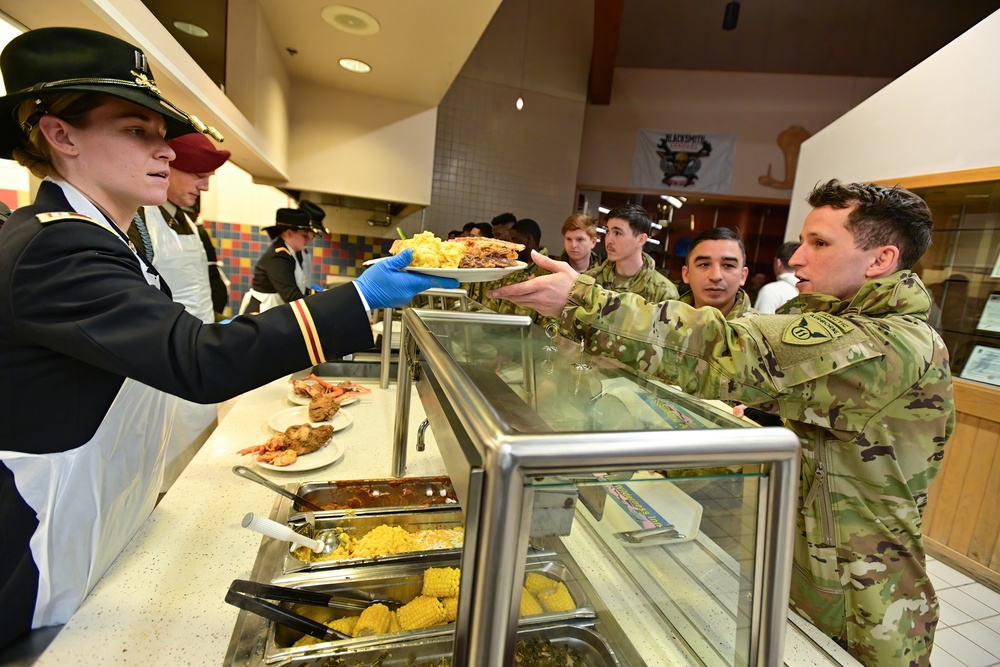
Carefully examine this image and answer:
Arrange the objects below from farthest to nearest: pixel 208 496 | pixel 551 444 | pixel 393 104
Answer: pixel 393 104 → pixel 208 496 → pixel 551 444

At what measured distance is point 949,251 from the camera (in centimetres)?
317

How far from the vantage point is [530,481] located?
0.51 m

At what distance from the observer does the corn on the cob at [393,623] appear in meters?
0.97

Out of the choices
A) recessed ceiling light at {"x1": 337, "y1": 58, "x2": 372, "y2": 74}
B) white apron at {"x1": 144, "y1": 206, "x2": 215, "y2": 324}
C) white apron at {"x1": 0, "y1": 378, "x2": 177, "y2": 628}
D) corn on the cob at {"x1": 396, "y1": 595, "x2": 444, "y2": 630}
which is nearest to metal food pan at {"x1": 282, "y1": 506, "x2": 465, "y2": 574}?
corn on the cob at {"x1": 396, "y1": 595, "x2": 444, "y2": 630}

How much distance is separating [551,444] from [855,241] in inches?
48.2

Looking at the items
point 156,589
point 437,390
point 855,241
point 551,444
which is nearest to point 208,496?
point 156,589

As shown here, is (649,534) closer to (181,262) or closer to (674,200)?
(181,262)

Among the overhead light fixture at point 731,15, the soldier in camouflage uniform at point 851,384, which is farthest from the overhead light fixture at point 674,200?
the soldier in camouflage uniform at point 851,384

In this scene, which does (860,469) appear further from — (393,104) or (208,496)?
(393,104)

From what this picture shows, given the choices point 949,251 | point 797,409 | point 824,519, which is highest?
point 949,251

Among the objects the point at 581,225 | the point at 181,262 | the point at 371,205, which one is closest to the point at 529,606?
the point at 181,262

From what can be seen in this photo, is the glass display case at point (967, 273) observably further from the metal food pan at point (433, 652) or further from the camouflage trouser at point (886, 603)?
the metal food pan at point (433, 652)

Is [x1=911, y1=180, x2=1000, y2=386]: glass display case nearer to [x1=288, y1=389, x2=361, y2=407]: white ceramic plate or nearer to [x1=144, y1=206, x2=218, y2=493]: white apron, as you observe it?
[x1=288, y1=389, x2=361, y2=407]: white ceramic plate

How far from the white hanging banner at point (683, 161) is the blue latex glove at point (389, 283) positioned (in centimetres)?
695
